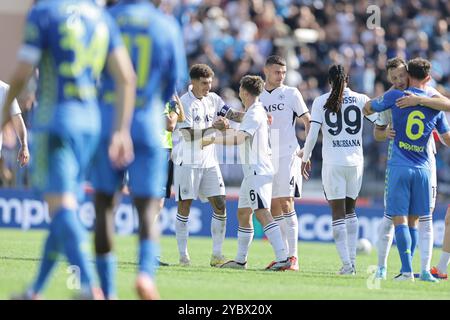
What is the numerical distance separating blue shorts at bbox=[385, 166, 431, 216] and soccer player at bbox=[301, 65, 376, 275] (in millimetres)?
1120

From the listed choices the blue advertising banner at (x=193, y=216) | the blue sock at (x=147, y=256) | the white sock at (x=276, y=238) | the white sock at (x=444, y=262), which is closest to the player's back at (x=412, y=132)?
the white sock at (x=444, y=262)

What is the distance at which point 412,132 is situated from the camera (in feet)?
40.8

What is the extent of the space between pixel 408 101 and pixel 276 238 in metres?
2.60

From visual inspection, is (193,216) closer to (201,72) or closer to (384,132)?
(201,72)

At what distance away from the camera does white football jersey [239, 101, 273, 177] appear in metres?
13.2

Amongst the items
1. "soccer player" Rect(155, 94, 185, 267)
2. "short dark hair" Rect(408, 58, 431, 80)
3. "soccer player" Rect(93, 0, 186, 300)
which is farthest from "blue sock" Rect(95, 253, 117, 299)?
"short dark hair" Rect(408, 58, 431, 80)

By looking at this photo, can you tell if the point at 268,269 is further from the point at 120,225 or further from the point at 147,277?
the point at 120,225

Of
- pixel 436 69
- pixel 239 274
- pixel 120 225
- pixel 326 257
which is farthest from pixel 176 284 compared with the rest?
pixel 436 69

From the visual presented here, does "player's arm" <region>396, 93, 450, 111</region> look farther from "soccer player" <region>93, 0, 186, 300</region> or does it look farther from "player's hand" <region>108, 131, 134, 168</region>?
"player's hand" <region>108, 131, 134, 168</region>

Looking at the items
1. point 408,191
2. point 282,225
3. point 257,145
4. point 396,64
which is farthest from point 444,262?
point 257,145

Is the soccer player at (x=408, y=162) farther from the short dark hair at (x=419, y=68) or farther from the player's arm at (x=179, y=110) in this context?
the player's arm at (x=179, y=110)
